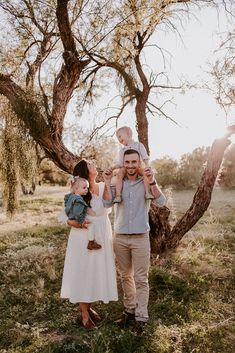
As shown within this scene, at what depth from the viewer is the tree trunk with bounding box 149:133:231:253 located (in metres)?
9.10

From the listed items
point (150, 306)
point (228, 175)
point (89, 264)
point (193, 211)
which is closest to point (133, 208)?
point (89, 264)

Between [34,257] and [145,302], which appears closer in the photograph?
[145,302]

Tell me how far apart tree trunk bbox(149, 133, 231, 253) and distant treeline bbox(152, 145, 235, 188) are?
18.8 meters

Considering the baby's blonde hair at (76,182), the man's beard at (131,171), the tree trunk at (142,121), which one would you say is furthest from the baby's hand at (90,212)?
the tree trunk at (142,121)

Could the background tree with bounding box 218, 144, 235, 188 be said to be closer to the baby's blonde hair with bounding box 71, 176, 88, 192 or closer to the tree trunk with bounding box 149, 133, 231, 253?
the tree trunk with bounding box 149, 133, 231, 253

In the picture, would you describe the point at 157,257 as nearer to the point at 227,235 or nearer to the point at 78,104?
the point at 227,235

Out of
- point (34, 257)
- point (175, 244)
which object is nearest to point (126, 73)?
point (175, 244)

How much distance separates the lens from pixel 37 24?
30.0ft

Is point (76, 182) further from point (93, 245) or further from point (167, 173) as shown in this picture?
point (167, 173)

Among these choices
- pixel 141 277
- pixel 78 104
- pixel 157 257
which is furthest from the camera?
pixel 78 104

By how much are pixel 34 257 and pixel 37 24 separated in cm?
481

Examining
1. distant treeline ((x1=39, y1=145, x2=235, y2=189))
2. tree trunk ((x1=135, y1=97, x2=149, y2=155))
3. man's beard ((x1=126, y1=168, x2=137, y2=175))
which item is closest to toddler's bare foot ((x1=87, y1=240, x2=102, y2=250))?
man's beard ((x1=126, y1=168, x2=137, y2=175))

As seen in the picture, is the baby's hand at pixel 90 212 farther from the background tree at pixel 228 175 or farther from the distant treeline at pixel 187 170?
the distant treeline at pixel 187 170

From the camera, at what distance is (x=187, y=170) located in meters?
29.5
